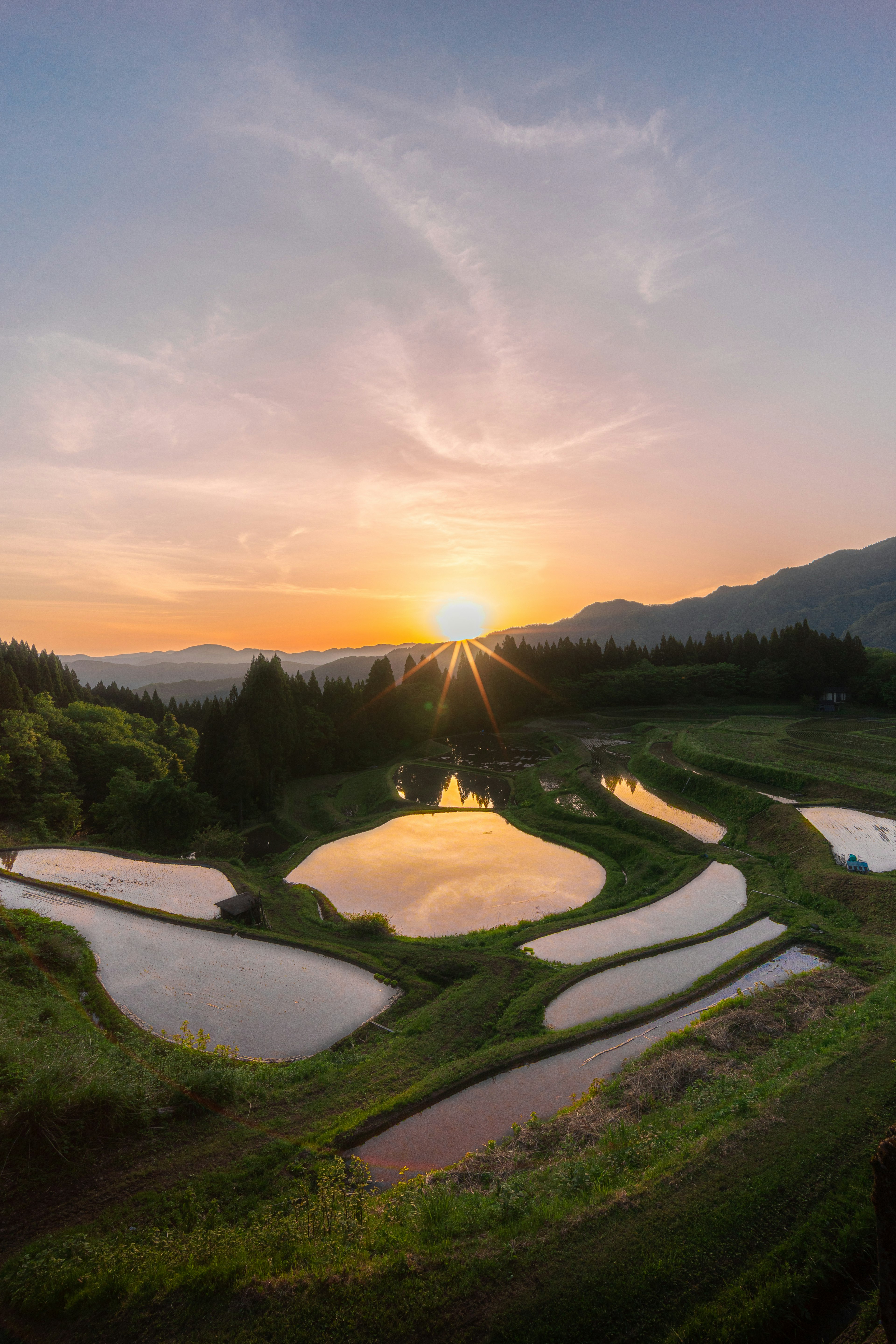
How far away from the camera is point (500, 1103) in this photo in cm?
1197

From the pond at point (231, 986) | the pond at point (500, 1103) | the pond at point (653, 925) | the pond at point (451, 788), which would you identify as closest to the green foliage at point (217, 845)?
the pond at point (231, 986)

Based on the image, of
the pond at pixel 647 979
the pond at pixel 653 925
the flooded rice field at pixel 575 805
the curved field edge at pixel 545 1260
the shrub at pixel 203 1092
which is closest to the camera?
the curved field edge at pixel 545 1260

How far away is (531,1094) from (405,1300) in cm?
616

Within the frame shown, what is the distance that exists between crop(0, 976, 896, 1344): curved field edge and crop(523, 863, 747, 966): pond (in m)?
9.75

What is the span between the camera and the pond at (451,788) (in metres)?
43.1

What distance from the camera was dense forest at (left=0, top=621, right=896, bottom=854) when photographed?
130ft

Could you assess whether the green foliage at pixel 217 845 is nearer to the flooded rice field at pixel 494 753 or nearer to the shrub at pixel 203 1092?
the shrub at pixel 203 1092

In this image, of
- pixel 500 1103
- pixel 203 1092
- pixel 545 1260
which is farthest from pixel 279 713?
pixel 545 1260

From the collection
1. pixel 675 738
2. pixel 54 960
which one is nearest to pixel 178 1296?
pixel 54 960

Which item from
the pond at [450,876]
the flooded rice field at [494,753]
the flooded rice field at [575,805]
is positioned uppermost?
the flooded rice field at [494,753]

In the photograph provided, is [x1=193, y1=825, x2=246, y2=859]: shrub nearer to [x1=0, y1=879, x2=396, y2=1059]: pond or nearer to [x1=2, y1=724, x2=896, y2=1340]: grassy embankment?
[x1=0, y1=879, x2=396, y2=1059]: pond

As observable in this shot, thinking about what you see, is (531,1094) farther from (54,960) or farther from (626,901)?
(54,960)


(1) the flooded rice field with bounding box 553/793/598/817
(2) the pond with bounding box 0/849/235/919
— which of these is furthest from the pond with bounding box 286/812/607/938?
(2) the pond with bounding box 0/849/235/919

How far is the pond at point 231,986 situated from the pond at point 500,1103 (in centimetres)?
419
